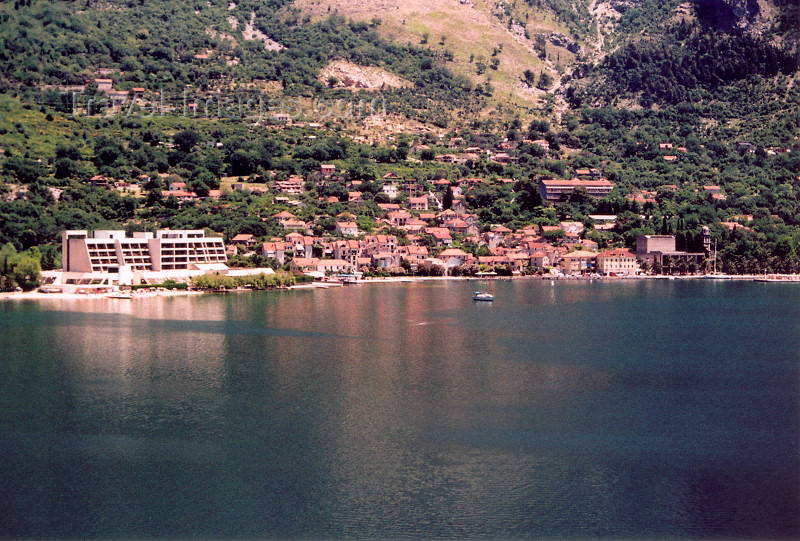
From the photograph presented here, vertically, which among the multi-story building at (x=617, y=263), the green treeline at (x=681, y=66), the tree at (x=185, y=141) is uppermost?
the green treeline at (x=681, y=66)

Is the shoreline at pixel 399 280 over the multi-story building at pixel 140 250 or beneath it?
beneath

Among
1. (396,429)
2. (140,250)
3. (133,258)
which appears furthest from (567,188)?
(396,429)

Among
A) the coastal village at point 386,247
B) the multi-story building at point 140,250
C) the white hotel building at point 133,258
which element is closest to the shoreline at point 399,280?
the coastal village at point 386,247

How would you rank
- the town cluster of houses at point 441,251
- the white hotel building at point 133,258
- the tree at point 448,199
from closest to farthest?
the white hotel building at point 133,258 → the town cluster of houses at point 441,251 → the tree at point 448,199

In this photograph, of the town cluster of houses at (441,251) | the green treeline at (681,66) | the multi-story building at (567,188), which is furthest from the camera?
the green treeline at (681,66)

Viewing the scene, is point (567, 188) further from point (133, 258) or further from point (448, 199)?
point (133, 258)

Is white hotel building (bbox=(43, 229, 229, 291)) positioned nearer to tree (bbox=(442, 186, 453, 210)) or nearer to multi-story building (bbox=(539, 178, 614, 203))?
tree (bbox=(442, 186, 453, 210))

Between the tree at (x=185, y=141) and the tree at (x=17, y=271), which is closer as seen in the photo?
the tree at (x=17, y=271)

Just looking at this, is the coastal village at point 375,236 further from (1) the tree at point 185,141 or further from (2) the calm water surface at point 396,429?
(2) the calm water surface at point 396,429

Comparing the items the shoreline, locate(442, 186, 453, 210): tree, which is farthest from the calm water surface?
locate(442, 186, 453, 210): tree
